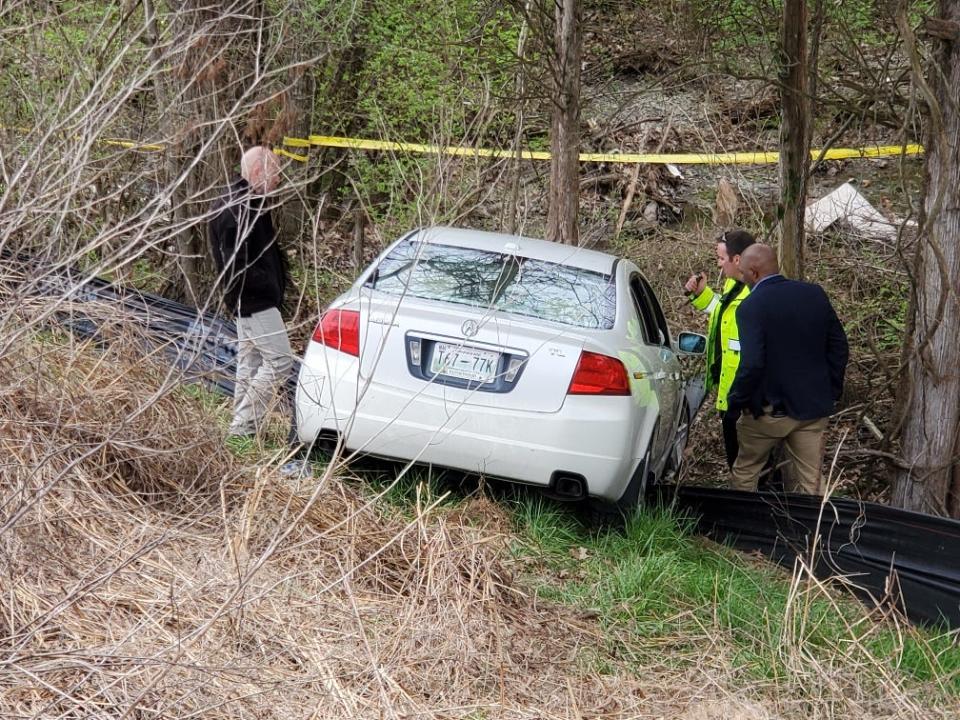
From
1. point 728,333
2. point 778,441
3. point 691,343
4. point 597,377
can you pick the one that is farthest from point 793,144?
point 597,377

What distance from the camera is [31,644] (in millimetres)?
4012

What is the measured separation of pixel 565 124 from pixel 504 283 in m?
4.30

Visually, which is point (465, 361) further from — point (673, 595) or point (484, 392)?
point (673, 595)

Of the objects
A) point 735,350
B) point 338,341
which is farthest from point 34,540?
point 735,350

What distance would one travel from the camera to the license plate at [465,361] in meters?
5.91

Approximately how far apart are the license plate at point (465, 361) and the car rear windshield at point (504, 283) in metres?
0.43

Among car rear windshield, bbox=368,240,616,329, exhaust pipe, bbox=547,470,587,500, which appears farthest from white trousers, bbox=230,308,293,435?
exhaust pipe, bbox=547,470,587,500

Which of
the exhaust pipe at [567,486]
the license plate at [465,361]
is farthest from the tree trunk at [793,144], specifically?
the license plate at [465,361]

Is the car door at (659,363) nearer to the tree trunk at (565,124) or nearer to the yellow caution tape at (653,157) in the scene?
the tree trunk at (565,124)

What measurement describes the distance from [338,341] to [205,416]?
84 centimetres

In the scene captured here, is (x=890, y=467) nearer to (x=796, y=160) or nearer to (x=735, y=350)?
(x=735, y=350)

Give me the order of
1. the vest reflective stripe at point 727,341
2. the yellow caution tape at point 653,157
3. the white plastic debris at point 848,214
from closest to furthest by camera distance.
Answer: the vest reflective stripe at point 727,341 → the yellow caution tape at point 653,157 → the white plastic debris at point 848,214

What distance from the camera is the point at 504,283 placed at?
6.50 meters

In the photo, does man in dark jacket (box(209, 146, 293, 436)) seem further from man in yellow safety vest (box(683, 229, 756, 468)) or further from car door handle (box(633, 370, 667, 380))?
man in yellow safety vest (box(683, 229, 756, 468))
